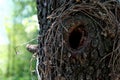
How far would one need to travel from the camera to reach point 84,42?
2.07 meters

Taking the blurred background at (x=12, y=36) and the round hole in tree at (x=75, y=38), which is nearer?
Result: the round hole in tree at (x=75, y=38)

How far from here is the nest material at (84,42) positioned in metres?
2.07

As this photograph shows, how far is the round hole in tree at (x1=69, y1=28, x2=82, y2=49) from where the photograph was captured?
6.84ft

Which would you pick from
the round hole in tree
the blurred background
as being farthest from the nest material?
the blurred background

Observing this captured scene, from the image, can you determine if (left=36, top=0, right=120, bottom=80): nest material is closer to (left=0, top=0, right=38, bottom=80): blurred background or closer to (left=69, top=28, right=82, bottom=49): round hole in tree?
(left=69, top=28, right=82, bottom=49): round hole in tree

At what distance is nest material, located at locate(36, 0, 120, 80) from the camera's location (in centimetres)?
207

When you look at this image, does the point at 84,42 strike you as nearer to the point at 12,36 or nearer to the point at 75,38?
the point at 75,38

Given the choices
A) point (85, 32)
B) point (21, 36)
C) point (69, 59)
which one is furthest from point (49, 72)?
point (21, 36)

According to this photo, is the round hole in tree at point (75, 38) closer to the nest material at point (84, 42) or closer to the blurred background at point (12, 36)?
the nest material at point (84, 42)

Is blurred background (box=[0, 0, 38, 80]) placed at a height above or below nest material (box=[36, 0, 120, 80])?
below

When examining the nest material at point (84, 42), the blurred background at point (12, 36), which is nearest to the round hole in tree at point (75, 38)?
the nest material at point (84, 42)

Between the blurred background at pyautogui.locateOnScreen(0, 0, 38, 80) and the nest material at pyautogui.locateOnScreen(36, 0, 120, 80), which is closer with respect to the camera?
the nest material at pyautogui.locateOnScreen(36, 0, 120, 80)

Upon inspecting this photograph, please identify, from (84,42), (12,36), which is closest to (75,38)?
(84,42)

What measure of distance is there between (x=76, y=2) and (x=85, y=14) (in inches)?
3.3
